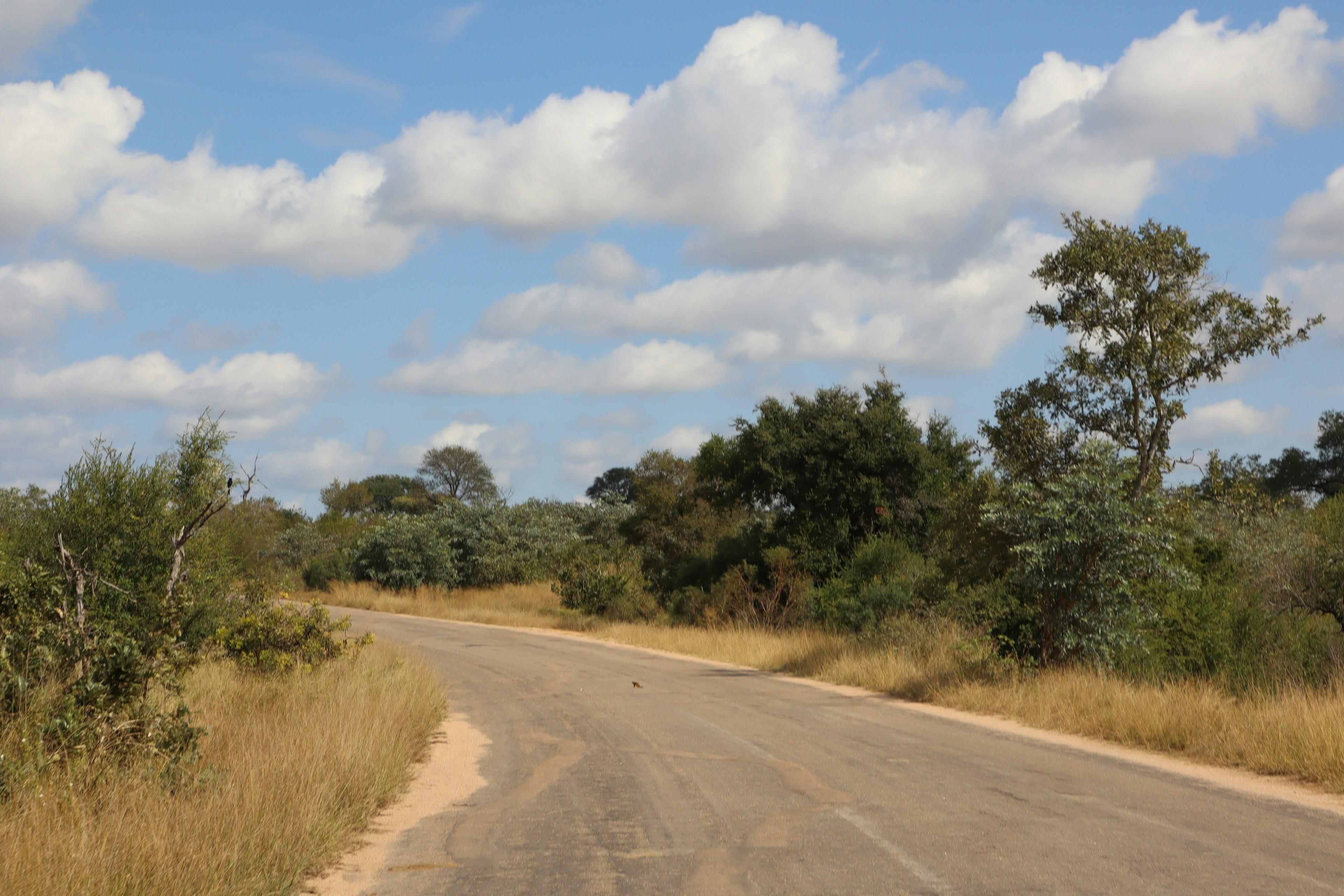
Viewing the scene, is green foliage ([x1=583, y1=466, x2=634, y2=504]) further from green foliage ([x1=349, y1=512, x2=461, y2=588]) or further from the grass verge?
the grass verge

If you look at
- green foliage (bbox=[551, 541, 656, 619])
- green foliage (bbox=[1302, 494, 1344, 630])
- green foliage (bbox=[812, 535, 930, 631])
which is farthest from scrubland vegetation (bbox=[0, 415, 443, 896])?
green foliage (bbox=[551, 541, 656, 619])

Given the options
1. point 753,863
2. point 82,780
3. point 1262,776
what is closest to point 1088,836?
point 753,863

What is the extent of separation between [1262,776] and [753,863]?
231 inches

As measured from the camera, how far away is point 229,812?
6.55m

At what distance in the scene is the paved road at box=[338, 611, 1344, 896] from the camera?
19.8 ft

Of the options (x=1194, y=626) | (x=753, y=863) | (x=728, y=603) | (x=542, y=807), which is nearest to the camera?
(x=753, y=863)

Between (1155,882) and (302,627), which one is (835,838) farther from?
(302,627)

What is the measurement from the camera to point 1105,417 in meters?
17.0

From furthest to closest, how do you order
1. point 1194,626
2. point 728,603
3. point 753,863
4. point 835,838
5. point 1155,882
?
point 728,603 < point 1194,626 < point 835,838 < point 753,863 < point 1155,882

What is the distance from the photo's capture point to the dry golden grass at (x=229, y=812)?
531cm

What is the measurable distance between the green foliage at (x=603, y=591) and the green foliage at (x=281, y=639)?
19550 mm

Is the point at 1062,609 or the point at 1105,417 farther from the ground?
the point at 1105,417

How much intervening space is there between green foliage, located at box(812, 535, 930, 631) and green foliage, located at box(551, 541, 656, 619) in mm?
8215

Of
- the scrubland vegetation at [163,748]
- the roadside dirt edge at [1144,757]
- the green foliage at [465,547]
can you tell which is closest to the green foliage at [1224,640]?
the roadside dirt edge at [1144,757]
